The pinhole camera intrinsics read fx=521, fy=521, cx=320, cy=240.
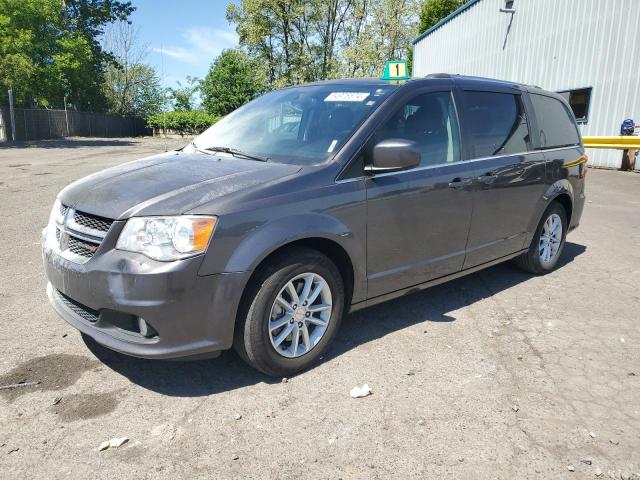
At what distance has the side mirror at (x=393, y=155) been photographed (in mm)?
3268

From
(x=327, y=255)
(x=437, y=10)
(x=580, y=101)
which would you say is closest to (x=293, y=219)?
(x=327, y=255)

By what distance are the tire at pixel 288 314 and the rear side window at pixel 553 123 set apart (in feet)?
9.61

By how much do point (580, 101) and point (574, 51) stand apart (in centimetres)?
152

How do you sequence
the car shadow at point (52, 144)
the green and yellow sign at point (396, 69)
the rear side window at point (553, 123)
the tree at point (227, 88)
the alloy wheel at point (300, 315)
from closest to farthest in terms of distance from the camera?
the alloy wheel at point (300, 315)
the green and yellow sign at point (396, 69)
the rear side window at point (553, 123)
the car shadow at point (52, 144)
the tree at point (227, 88)

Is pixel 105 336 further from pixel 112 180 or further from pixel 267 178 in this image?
pixel 267 178

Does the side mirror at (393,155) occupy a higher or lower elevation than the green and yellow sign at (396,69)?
lower

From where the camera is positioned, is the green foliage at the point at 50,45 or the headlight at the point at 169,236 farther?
the green foliage at the point at 50,45

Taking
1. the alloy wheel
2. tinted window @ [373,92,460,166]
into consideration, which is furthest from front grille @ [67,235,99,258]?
tinted window @ [373,92,460,166]

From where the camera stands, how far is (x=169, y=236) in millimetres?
2691

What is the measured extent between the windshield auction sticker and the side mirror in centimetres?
56

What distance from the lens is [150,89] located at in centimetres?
6272

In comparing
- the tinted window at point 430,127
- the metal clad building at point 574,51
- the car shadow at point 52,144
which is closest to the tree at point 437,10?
the metal clad building at point 574,51

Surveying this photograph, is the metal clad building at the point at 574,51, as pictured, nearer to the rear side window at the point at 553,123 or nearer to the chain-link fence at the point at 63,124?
the rear side window at the point at 553,123

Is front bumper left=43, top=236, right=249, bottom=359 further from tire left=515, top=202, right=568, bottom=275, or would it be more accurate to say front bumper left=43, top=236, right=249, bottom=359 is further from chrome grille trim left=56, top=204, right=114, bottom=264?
tire left=515, top=202, right=568, bottom=275
